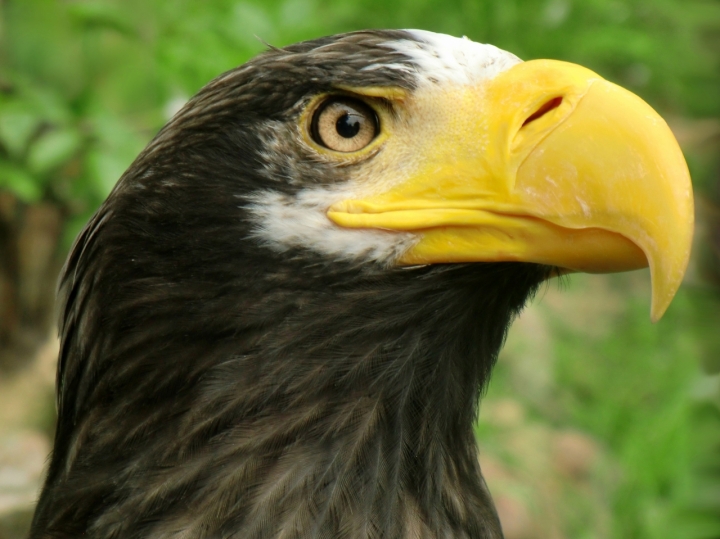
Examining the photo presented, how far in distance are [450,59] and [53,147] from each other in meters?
2.05

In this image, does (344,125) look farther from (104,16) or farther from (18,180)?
(104,16)

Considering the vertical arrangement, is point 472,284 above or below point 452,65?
below

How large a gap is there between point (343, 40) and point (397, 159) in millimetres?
284

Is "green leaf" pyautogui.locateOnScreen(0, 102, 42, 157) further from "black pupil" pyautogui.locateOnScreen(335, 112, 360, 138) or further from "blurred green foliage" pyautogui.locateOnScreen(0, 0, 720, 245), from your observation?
"black pupil" pyautogui.locateOnScreen(335, 112, 360, 138)

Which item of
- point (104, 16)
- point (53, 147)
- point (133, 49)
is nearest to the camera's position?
point (53, 147)

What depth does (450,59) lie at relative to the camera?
1.89 m

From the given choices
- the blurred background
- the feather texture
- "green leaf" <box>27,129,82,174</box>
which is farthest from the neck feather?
"green leaf" <box>27,129,82,174</box>

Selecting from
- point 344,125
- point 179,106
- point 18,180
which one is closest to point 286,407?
point 344,125

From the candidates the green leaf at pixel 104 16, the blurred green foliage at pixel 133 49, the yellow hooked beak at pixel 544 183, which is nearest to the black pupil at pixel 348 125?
the yellow hooked beak at pixel 544 183

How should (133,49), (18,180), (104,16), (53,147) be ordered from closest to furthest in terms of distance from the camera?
(53,147), (18,180), (104,16), (133,49)

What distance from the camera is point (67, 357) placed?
2.11m

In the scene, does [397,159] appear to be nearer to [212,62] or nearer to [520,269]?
[520,269]

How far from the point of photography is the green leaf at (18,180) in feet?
12.0

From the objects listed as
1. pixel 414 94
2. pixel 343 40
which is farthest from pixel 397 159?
pixel 343 40
